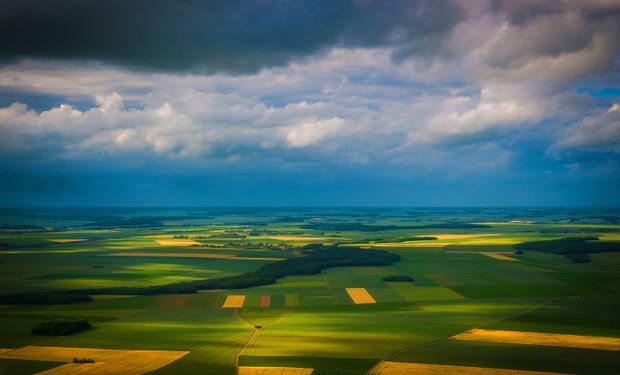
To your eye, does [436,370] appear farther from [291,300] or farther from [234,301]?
[234,301]

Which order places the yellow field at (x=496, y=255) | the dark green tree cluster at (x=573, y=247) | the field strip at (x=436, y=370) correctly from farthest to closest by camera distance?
the dark green tree cluster at (x=573, y=247) → the yellow field at (x=496, y=255) → the field strip at (x=436, y=370)

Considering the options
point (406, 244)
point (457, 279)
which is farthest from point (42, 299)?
point (406, 244)

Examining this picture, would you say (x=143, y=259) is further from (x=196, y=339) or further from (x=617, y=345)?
(x=617, y=345)

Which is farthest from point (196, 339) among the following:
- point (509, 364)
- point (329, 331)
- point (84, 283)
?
point (84, 283)

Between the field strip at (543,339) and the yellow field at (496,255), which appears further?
the yellow field at (496,255)

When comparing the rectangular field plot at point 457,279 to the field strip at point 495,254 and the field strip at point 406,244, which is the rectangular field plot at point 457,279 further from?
the field strip at point 406,244

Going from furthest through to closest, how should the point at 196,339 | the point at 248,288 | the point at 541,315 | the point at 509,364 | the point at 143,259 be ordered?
1. the point at 143,259
2. the point at 248,288
3. the point at 541,315
4. the point at 196,339
5. the point at 509,364

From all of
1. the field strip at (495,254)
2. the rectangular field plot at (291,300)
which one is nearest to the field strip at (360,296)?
the rectangular field plot at (291,300)
